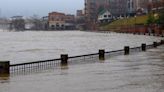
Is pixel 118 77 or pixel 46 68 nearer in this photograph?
pixel 118 77

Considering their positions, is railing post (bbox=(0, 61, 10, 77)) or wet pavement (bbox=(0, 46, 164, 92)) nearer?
wet pavement (bbox=(0, 46, 164, 92))

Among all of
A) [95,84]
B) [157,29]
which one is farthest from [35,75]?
[157,29]

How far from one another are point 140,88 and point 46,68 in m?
14.7

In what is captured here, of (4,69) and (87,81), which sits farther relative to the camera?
(4,69)

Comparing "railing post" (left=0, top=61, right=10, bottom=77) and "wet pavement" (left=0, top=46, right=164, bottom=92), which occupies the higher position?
"railing post" (left=0, top=61, right=10, bottom=77)

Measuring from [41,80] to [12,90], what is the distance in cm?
449

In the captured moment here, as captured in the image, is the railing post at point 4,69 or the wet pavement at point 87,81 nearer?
the wet pavement at point 87,81

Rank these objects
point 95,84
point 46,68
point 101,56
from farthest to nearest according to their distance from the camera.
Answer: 1. point 101,56
2. point 46,68
3. point 95,84

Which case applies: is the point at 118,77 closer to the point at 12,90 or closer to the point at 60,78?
the point at 60,78

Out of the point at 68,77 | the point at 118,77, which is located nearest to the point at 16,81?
the point at 68,77

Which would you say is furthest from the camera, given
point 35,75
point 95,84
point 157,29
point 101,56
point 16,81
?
point 157,29

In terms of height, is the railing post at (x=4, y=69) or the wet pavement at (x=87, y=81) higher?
the railing post at (x=4, y=69)

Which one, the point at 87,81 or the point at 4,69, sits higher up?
the point at 4,69

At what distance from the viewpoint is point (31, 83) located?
88.5 ft
